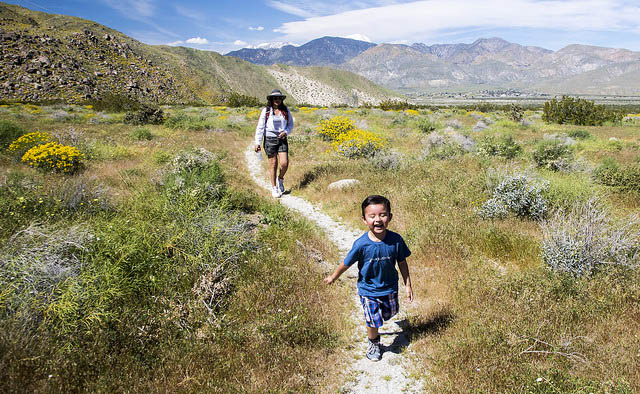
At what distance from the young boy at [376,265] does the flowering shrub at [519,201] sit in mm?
3848

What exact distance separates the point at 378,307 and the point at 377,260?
21.1 inches

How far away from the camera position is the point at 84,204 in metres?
4.81

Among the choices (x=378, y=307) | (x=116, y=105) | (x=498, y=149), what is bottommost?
(x=378, y=307)

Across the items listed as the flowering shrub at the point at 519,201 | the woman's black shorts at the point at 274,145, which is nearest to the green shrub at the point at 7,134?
the woman's black shorts at the point at 274,145

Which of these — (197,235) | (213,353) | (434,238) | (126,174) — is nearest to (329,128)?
(126,174)

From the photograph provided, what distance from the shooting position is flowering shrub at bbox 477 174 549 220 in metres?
5.91

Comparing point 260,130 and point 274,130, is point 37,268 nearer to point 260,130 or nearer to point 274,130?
point 260,130

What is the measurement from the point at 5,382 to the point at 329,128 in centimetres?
1541

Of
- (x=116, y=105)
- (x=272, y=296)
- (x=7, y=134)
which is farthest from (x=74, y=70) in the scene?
(x=272, y=296)

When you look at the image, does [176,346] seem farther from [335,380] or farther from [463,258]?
[463,258]

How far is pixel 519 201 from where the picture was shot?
6074mm

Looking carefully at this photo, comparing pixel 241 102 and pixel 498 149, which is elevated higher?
pixel 241 102

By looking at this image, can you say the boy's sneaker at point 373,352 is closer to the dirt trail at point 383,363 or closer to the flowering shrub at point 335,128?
the dirt trail at point 383,363

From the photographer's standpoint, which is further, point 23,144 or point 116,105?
point 116,105
